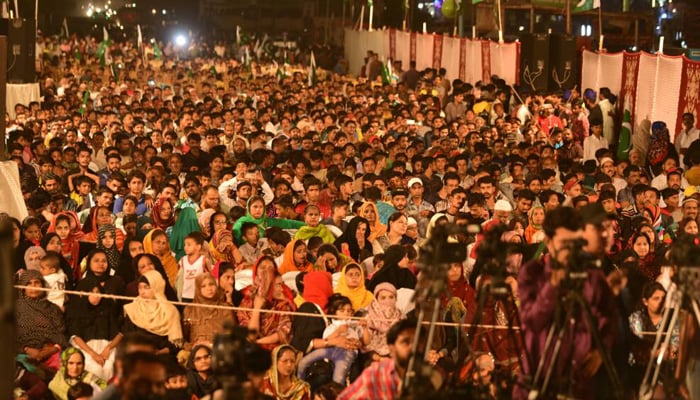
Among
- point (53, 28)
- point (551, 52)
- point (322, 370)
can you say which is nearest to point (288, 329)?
point (322, 370)

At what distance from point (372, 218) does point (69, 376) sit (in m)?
4.02

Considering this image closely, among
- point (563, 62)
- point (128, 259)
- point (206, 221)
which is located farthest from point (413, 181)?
point (563, 62)

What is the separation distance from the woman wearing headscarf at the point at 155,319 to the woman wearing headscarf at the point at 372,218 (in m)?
2.69

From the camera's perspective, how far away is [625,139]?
18.3m

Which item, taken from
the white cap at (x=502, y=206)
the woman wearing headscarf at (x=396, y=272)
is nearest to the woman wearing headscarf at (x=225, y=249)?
the woman wearing headscarf at (x=396, y=272)

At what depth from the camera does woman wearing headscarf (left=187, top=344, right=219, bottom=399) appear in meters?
8.64

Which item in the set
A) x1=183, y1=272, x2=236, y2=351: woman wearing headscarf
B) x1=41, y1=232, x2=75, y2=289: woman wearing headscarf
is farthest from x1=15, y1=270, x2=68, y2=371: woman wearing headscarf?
x1=183, y1=272, x2=236, y2=351: woman wearing headscarf

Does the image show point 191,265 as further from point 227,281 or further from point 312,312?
point 312,312

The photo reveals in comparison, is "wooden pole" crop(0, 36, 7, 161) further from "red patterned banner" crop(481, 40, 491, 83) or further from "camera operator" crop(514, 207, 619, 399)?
"red patterned banner" crop(481, 40, 491, 83)

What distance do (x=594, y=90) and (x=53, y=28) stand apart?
42808 mm

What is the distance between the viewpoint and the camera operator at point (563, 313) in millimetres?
6176

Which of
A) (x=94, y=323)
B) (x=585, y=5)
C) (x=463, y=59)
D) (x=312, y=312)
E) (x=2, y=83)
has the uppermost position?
(x=585, y=5)

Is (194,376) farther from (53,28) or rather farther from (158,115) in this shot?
(53,28)

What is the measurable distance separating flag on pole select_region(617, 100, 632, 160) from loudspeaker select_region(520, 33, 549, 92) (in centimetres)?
355
